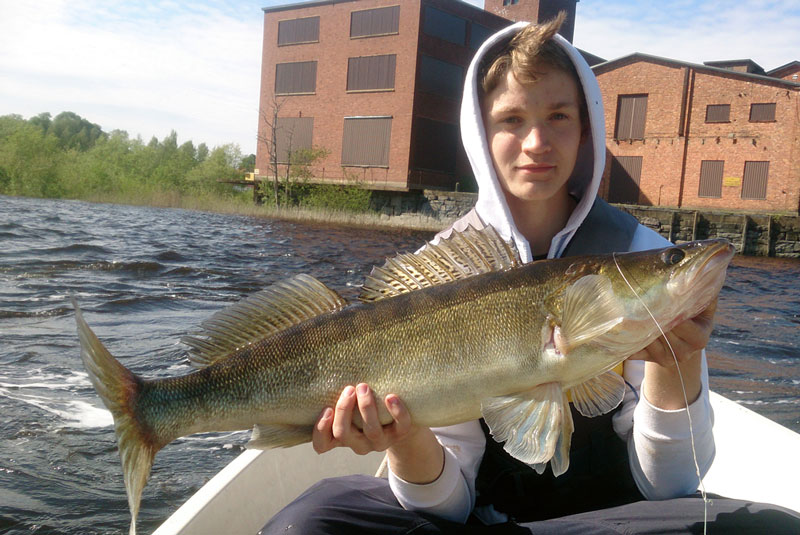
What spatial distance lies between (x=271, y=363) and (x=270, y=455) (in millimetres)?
1528

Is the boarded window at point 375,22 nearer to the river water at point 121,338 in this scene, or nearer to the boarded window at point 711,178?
the boarded window at point 711,178

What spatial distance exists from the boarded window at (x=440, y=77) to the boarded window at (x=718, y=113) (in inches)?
528

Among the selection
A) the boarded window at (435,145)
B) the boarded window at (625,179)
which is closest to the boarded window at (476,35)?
the boarded window at (435,145)

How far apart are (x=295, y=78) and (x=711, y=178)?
989 inches

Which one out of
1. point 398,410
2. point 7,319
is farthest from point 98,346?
point 7,319

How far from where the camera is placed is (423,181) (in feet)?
123

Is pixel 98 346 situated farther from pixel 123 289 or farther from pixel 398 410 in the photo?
pixel 123 289

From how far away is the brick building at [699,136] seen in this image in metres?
30.8

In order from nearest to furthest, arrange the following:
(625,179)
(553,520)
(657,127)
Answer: (553,520) < (657,127) < (625,179)

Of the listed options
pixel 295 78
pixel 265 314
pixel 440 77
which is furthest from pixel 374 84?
pixel 265 314

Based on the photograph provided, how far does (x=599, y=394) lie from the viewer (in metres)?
2.18

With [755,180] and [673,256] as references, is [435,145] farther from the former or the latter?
[673,256]

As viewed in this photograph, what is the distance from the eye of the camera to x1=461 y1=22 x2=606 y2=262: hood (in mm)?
2832

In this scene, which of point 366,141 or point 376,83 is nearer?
point 376,83
